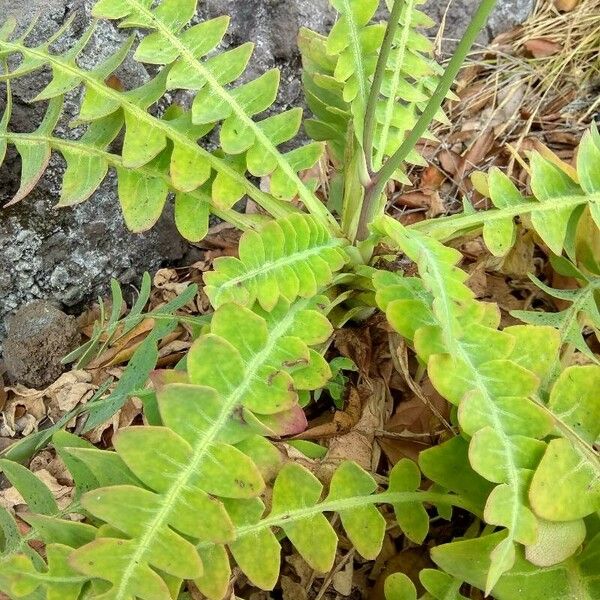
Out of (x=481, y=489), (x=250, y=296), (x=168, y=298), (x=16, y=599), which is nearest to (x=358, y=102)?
(x=250, y=296)

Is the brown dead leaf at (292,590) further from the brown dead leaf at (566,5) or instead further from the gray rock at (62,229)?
the brown dead leaf at (566,5)

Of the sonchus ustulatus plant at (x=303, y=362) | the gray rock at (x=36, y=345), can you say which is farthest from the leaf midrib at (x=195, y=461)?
the gray rock at (x=36, y=345)

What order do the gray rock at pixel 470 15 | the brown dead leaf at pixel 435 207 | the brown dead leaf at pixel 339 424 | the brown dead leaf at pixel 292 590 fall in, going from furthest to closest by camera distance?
the gray rock at pixel 470 15 → the brown dead leaf at pixel 435 207 → the brown dead leaf at pixel 339 424 → the brown dead leaf at pixel 292 590

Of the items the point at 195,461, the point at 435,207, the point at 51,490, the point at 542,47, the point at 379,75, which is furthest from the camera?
the point at 542,47

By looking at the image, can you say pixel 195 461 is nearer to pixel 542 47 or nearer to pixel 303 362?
pixel 303 362

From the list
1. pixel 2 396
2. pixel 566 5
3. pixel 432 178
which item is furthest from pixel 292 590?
pixel 566 5

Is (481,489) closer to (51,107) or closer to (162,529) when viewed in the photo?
(162,529)

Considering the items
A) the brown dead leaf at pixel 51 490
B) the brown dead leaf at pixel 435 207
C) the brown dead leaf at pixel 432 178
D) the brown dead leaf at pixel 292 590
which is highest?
the brown dead leaf at pixel 432 178

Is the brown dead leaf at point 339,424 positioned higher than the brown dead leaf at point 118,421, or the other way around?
the brown dead leaf at point 118,421
